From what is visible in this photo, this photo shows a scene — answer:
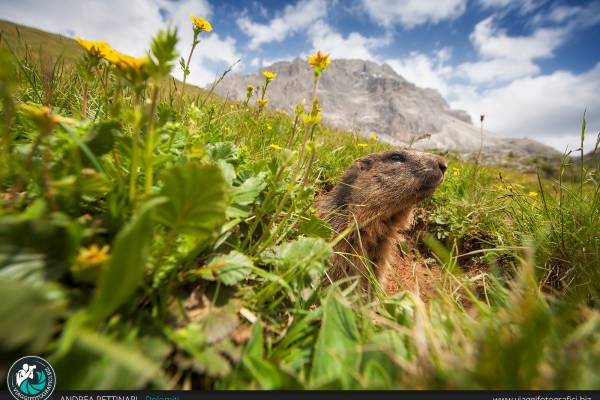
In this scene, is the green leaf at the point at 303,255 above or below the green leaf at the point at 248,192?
below

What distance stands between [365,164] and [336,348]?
11.7 feet

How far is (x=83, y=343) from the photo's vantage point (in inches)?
28.7

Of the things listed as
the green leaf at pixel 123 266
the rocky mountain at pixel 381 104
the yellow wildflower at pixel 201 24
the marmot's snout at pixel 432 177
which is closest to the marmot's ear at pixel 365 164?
the marmot's snout at pixel 432 177

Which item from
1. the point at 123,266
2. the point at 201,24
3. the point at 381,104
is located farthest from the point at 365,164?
the point at 381,104

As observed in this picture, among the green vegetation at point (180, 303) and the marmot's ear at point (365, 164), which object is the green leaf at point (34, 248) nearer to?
the green vegetation at point (180, 303)

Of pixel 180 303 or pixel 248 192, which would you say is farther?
pixel 248 192

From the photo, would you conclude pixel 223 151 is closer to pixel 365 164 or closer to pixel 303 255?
pixel 303 255

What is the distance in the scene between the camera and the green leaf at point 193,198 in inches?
36.9

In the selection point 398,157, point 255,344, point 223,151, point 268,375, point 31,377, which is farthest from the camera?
point 398,157

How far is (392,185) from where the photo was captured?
388cm

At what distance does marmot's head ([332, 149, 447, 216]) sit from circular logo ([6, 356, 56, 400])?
309cm

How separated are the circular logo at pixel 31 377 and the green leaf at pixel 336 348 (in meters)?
0.75

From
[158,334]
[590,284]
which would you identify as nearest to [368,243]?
[590,284]

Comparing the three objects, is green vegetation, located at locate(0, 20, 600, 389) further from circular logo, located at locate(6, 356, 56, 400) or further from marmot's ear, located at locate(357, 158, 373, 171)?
marmot's ear, located at locate(357, 158, 373, 171)
